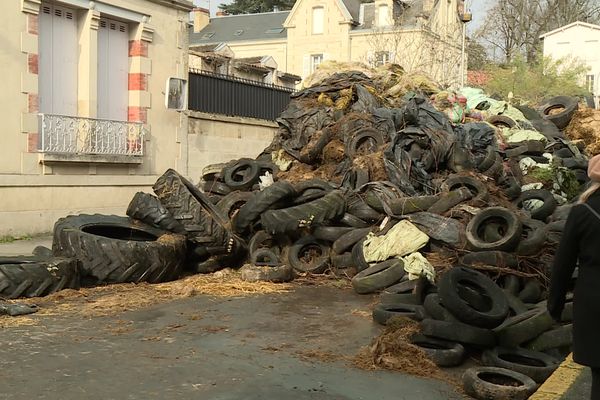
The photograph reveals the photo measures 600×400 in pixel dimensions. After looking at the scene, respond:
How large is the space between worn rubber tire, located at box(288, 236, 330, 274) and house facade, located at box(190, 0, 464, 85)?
25642mm

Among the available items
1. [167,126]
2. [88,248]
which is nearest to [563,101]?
[167,126]

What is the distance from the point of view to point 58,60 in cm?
1344

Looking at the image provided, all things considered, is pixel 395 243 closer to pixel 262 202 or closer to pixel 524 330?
pixel 262 202

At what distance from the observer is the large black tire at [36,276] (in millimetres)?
7141

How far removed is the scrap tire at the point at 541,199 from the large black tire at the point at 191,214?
448cm

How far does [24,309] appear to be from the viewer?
6656 millimetres

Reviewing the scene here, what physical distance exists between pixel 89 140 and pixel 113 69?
2051mm

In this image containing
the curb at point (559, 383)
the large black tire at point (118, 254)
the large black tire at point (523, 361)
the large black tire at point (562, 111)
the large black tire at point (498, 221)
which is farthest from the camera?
the large black tire at point (562, 111)

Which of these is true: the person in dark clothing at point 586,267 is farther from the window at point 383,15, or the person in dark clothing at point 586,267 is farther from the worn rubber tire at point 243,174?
the window at point 383,15

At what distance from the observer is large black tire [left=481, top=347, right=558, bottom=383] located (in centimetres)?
482

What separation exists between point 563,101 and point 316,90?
21.3ft

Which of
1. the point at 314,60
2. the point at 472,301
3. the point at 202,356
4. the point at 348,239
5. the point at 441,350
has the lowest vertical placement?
the point at 202,356

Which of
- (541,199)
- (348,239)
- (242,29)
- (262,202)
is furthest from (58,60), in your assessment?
(242,29)

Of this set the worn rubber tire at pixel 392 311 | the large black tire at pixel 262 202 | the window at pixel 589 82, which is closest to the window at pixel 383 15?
the window at pixel 589 82
